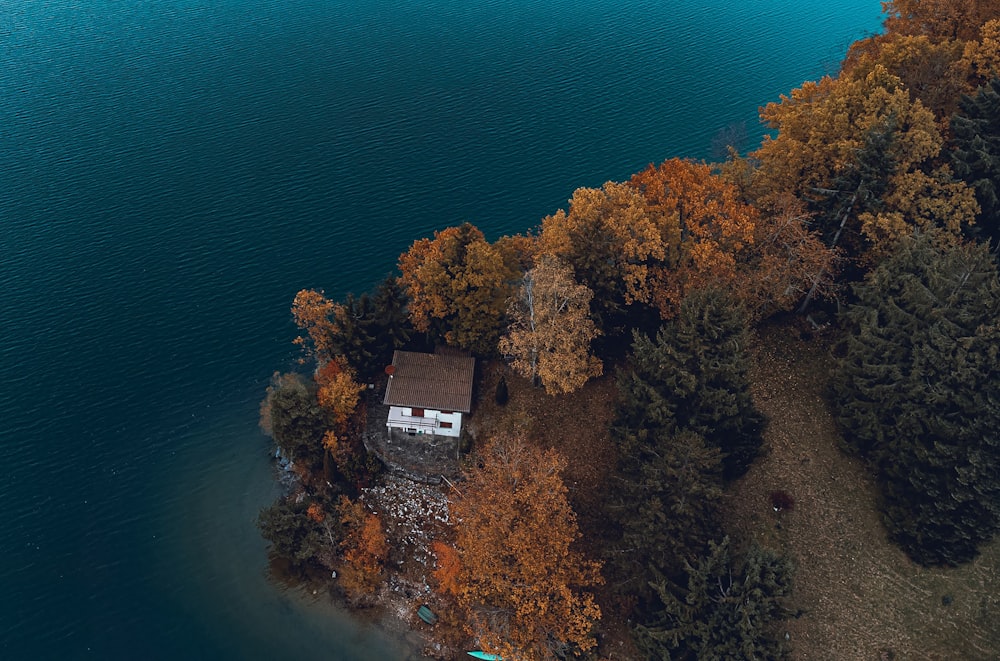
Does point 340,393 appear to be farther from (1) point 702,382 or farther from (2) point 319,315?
(1) point 702,382

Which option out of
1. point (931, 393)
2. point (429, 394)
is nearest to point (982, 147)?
point (931, 393)

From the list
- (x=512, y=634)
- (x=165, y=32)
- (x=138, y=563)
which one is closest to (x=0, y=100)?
(x=165, y=32)

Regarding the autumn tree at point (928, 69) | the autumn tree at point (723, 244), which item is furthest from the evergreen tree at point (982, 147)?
the autumn tree at point (723, 244)

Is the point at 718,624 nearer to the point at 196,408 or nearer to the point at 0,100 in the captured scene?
the point at 196,408

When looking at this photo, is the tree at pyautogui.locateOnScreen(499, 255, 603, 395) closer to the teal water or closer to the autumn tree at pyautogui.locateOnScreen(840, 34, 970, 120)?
the teal water

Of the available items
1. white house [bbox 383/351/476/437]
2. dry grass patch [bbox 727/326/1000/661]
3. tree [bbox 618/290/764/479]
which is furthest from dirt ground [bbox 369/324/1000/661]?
tree [bbox 618/290/764/479]
